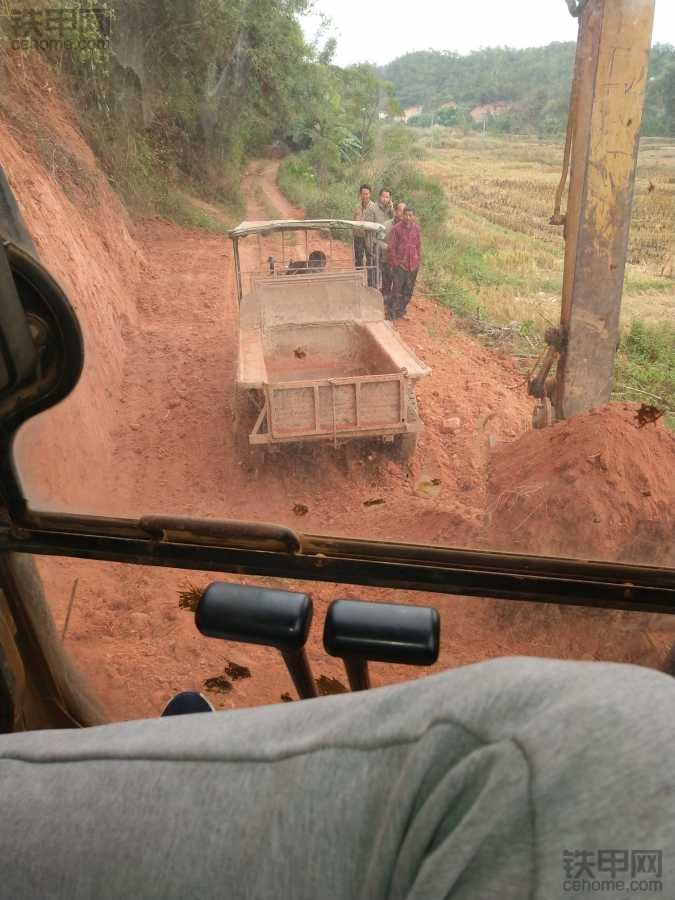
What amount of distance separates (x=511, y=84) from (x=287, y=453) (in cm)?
102

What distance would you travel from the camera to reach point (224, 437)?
6.37 ft

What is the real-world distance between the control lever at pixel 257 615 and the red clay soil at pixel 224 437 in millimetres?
390

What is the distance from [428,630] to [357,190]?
99 centimetres

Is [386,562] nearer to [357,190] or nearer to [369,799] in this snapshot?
[357,190]

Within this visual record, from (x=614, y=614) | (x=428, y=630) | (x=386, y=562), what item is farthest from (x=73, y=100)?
(x=614, y=614)

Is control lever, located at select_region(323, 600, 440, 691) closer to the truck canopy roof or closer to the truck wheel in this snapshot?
the truck wheel

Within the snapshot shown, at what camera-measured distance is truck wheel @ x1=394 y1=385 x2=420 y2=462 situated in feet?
6.06

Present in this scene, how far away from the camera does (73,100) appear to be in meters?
1.66

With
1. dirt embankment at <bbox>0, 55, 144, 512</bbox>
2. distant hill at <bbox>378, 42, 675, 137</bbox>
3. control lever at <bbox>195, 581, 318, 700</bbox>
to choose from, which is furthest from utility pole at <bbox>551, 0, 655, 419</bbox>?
dirt embankment at <bbox>0, 55, 144, 512</bbox>

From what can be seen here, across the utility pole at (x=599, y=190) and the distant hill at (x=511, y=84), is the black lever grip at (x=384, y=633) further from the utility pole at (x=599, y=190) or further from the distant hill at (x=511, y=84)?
the distant hill at (x=511, y=84)

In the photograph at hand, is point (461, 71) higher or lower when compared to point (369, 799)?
higher

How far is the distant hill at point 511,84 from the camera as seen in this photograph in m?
1.39

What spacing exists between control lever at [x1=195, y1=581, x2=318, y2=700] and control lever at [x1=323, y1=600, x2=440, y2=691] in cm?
7

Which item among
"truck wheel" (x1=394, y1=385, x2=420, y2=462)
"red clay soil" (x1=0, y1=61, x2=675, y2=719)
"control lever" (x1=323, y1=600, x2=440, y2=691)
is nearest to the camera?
"control lever" (x1=323, y1=600, x2=440, y2=691)
